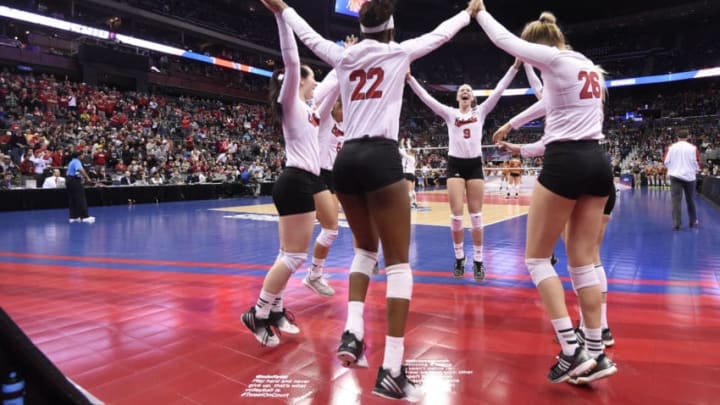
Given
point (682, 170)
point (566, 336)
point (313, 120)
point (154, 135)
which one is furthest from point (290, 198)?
point (154, 135)

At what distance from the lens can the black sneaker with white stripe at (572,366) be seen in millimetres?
2354

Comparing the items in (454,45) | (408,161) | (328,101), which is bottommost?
(408,161)

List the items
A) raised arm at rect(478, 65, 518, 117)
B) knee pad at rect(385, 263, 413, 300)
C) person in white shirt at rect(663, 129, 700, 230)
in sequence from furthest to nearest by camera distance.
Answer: person in white shirt at rect(663, 129, 700, 230) → raised arm at rect(478, 65, 518, 117) → knee pad at rect(385, 263, 413, 300)

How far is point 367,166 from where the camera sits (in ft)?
7.04

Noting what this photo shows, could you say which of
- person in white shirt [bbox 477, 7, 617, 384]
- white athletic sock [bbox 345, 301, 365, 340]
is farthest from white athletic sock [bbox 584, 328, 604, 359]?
white athletic sock [bbox 345, 301, 365, 340]

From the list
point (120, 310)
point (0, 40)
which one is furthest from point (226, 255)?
point (0, 40)

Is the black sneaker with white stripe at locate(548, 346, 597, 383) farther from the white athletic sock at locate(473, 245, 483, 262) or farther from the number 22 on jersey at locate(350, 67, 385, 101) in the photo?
the white athletic sock at locate(473, 245, 483, 262)

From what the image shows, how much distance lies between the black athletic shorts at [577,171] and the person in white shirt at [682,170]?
7734 mm

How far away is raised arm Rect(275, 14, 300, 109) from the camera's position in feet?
8.57

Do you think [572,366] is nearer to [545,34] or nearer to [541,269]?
[541,269]

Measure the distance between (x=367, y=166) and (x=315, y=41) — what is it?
820mm

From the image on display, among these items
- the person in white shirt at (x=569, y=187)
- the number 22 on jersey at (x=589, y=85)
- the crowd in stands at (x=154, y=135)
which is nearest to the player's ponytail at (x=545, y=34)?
the person in white shirt at (x=569, y=187)

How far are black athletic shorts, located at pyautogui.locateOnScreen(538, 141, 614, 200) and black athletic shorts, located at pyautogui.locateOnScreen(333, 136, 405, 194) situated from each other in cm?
94

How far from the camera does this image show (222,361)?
2887 mm
